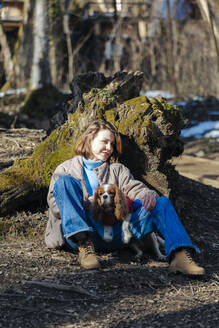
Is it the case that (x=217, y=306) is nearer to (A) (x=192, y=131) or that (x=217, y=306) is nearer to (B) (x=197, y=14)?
(A) (x=192, y=131)

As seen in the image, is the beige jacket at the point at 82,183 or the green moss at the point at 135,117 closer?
the beige jacket at the point at 82,183

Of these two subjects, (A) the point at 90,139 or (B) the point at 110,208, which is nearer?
(B) the point at 110,208

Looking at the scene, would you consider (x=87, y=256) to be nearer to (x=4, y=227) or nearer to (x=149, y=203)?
(x=149, y=203)

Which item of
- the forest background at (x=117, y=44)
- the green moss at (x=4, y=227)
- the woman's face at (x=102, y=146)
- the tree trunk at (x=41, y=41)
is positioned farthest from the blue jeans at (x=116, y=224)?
the forest background at (x=117, y=44)

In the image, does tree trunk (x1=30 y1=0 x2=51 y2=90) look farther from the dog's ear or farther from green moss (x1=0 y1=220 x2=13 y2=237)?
the dog's ear

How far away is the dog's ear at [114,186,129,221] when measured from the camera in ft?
12.0

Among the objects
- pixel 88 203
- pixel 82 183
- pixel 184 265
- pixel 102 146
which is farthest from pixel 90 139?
pixel 184 265

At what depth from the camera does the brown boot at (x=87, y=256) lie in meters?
3.52

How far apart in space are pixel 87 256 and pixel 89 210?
384 mm

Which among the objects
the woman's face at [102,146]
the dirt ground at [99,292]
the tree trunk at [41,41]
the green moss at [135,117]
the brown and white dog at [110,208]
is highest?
the tree trunk at [41,41]

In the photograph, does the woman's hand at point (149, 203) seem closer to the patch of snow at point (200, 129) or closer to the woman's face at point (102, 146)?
the woman's face at point (102, 146)

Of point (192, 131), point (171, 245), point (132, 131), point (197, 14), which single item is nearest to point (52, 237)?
point (171, 245)

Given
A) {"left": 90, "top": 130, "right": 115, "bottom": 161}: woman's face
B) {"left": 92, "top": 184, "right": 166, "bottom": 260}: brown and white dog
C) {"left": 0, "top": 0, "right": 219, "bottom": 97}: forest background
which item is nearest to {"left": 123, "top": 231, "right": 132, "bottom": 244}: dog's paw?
{"left": 92, "top": 184, "right": 166, "bottom": 260}: brown and white dog

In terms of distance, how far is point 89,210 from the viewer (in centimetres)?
381
